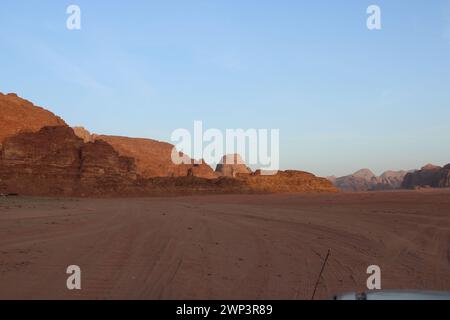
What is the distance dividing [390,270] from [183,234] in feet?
20.3

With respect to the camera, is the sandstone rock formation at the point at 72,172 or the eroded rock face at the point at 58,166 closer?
the eroded rock face at the point at 58,166

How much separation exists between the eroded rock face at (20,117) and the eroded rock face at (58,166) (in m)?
6.37

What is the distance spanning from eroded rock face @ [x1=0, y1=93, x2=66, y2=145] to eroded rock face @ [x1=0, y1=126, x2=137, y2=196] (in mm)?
6369

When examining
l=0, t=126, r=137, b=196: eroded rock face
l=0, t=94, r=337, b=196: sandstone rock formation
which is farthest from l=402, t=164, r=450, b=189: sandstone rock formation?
l=0, t=126, r=137, b=196: eroded rock face

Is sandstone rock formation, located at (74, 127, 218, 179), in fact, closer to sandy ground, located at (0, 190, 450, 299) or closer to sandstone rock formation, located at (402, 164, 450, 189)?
sandstone rock formation, located at (402, 164, 450, 189)

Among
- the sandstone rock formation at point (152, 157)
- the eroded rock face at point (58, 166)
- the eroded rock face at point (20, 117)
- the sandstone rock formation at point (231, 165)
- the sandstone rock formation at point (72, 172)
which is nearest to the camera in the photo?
the eroded rock face at point (58, 166)

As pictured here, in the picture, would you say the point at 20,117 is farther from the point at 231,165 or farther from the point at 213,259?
the point at 213,259

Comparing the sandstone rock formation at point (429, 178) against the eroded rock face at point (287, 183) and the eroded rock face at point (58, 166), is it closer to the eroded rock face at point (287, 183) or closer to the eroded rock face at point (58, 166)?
the eroded rock face at point (287, 183)

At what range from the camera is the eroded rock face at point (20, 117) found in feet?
264

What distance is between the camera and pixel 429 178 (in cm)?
11862

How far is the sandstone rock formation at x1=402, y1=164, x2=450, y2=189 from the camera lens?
105150 millimetres

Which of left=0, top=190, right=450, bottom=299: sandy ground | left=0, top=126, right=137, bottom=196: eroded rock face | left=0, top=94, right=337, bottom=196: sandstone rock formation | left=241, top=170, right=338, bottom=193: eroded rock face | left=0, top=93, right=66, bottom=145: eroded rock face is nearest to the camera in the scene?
left=0, top=190, right=450, bottom=299: sandy ground

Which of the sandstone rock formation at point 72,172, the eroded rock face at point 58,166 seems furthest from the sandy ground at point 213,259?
the sandstone rock formation at point 72,172
